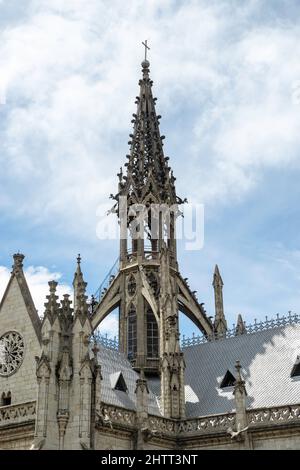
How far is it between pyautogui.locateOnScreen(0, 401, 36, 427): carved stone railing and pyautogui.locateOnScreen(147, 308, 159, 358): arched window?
1155cm

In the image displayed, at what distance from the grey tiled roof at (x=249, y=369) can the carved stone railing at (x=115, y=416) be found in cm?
438

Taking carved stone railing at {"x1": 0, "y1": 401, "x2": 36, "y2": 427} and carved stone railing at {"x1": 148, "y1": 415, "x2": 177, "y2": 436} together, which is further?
carved stone railing at {"x1": 148, "y1": 415, "x2": 177, "y2": 436}

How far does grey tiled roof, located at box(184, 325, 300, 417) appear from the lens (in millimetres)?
33062

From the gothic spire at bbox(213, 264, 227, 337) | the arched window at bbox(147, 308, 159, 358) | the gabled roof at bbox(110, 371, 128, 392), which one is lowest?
the gabled roof at bbox(110, 371, 128, 392)

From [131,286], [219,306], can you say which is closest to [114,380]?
[131,286]

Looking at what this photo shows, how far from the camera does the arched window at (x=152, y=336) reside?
129 feet

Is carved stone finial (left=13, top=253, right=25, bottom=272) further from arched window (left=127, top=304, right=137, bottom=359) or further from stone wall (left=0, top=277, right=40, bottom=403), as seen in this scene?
arched window (left=127, top=304, right=137, bottom=359)

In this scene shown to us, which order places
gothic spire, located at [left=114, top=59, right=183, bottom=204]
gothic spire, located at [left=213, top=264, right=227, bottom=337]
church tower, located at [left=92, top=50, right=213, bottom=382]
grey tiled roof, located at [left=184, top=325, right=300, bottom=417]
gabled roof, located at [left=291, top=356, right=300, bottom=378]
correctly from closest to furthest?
grey tiled roof, located at [left=184, top=325, right=300, bottom=417], gabled roof, located at [left=291, top=356, right=300, bottom=378], church tower, located at [left=92, top=50, right=213, bottom=382], gothic spire, located at [left=213, top=264, right=227, bottom=337], gothic spire, located at [left=114, top=59, right=183, bottom=204]

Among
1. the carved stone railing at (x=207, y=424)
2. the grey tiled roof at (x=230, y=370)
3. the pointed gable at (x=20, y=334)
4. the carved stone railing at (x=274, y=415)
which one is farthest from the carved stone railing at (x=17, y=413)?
the carved stone railing at (x=274, y=415)

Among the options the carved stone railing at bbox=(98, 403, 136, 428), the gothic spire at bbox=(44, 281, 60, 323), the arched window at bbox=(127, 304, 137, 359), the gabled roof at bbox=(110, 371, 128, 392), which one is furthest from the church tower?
the gothic spire at bbox=(44, 281, 60, 323)

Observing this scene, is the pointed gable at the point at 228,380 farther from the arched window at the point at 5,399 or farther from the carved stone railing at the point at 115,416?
the arched window at the point at 5,399

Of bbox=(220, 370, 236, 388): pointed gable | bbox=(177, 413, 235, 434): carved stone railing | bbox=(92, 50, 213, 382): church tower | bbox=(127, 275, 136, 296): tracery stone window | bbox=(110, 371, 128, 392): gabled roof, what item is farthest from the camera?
bbox=(127, 275, 136, 296): tracery stone window
